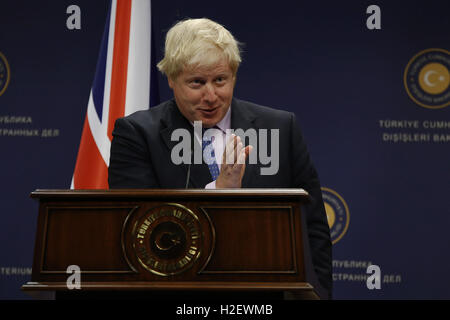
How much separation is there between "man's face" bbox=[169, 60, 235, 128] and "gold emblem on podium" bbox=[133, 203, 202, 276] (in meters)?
0.65

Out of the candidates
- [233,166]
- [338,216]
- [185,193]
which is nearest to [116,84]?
[338,216]

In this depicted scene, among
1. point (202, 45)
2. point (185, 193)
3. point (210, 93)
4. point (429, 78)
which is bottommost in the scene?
point (185, 193)

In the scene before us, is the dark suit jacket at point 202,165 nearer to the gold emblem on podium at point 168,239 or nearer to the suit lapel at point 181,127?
the suit lapel at point 181,127

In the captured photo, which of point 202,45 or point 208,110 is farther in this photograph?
point 208,110

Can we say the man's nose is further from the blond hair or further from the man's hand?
the man's hand

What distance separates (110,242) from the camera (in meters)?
1.36

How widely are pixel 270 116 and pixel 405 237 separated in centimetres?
197

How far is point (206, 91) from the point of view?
1.92m

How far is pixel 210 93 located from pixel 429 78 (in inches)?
92.5

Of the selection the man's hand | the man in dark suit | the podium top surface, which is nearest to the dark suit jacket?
the man in dark suit

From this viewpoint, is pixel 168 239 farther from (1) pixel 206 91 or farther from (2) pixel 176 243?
(1) pixel 206 91

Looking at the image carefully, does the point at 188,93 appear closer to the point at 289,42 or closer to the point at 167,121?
the point at 167,121

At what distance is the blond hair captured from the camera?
1860 mm

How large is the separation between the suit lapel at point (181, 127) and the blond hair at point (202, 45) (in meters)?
0.19
